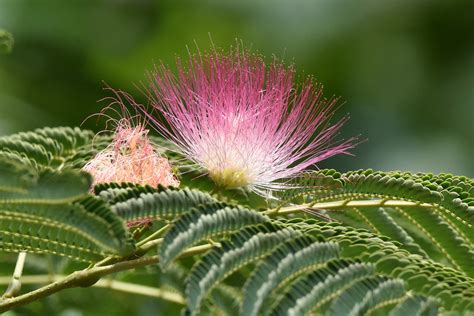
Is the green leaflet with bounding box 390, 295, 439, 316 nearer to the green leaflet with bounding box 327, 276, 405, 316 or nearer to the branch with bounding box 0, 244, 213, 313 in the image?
the green leaflet with bounding box 327, 276, 405, 316

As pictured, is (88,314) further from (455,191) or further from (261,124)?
(455,191)

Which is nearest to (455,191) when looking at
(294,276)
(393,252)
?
(393,252)

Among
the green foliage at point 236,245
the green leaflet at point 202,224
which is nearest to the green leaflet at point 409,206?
the green foliage at point 236,245

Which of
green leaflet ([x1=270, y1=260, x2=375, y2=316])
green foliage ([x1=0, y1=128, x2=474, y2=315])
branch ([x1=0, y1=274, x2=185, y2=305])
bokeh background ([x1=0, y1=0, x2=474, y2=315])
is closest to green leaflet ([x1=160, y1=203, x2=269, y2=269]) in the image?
green foliage ([x1=0, y1=128, x2=474, y2=315])

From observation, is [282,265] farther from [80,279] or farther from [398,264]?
[80,279]

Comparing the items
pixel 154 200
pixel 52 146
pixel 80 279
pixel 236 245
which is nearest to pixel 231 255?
pixel 236 245

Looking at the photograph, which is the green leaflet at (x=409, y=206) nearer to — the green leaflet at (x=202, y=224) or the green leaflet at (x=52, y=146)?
the green leaflet at (x=202, y=224)
